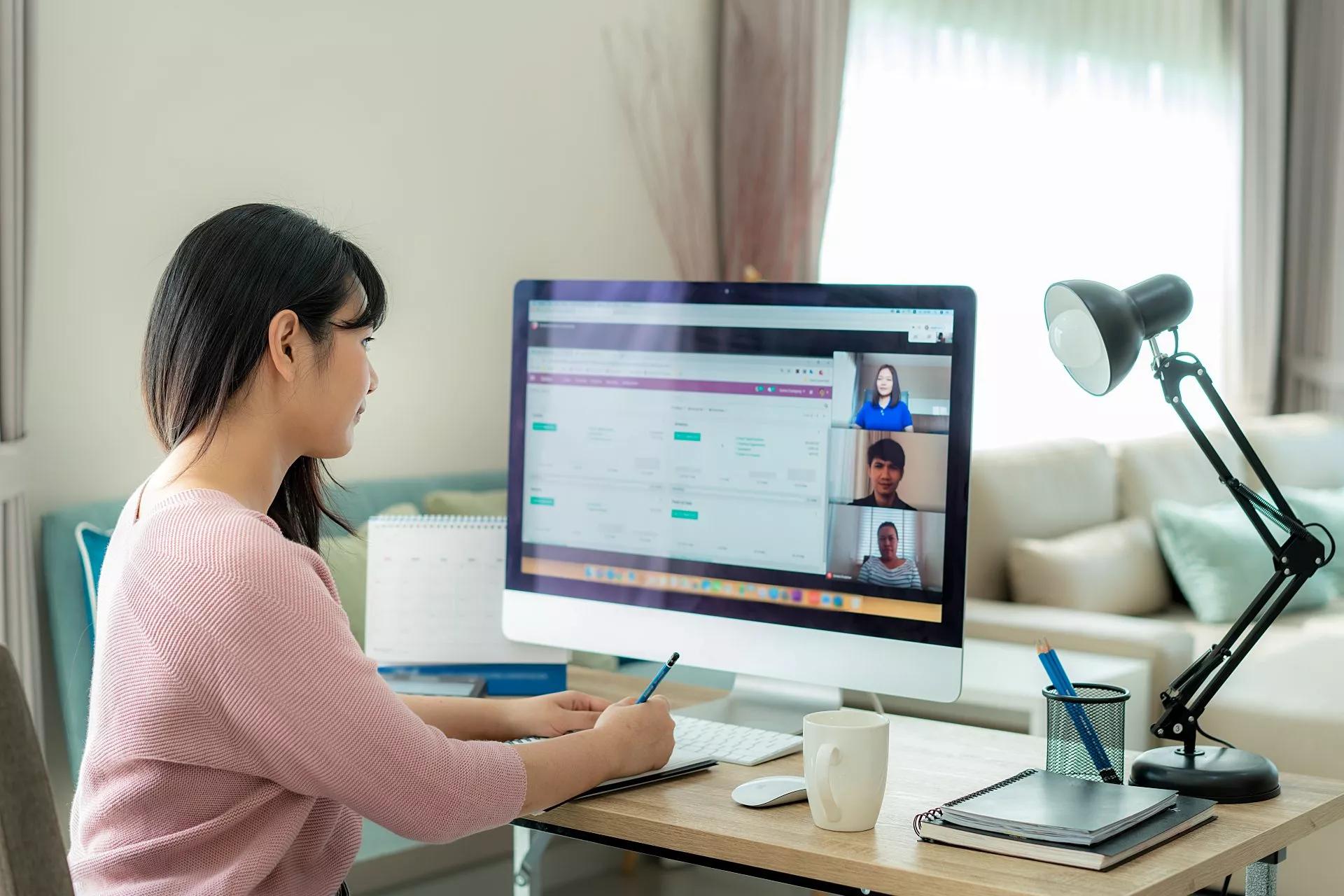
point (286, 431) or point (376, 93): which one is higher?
point (376, 93)

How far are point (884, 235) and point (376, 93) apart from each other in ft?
5.46

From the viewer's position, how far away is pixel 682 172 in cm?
370

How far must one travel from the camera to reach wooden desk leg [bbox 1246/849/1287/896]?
4.08ft

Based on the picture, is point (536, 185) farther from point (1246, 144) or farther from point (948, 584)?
point (1246, 144)

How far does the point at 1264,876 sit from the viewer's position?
4.10 ft

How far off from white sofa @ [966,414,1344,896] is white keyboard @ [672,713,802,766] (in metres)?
0.74

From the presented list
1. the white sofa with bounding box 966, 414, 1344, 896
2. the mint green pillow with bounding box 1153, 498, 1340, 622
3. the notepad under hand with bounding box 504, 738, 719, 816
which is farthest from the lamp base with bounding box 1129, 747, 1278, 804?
the mint green pillow with bounding box 1153, 498, 1340, 622

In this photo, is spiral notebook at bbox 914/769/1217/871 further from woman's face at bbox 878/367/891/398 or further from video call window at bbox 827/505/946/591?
woman's face at bbox 878/367/891/398

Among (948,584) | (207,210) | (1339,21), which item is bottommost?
(948,584)

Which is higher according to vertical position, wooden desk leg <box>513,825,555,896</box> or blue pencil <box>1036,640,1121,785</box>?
blue pencil <box>1036,640,1121,785</box>

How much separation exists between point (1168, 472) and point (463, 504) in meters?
2.15

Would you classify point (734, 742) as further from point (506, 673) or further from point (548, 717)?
point (506, 673)

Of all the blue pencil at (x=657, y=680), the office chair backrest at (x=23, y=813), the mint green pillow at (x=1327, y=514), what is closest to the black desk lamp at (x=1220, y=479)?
the blue pencil at (x=657, y=680)

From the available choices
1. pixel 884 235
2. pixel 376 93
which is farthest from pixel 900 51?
pixel 376 93
